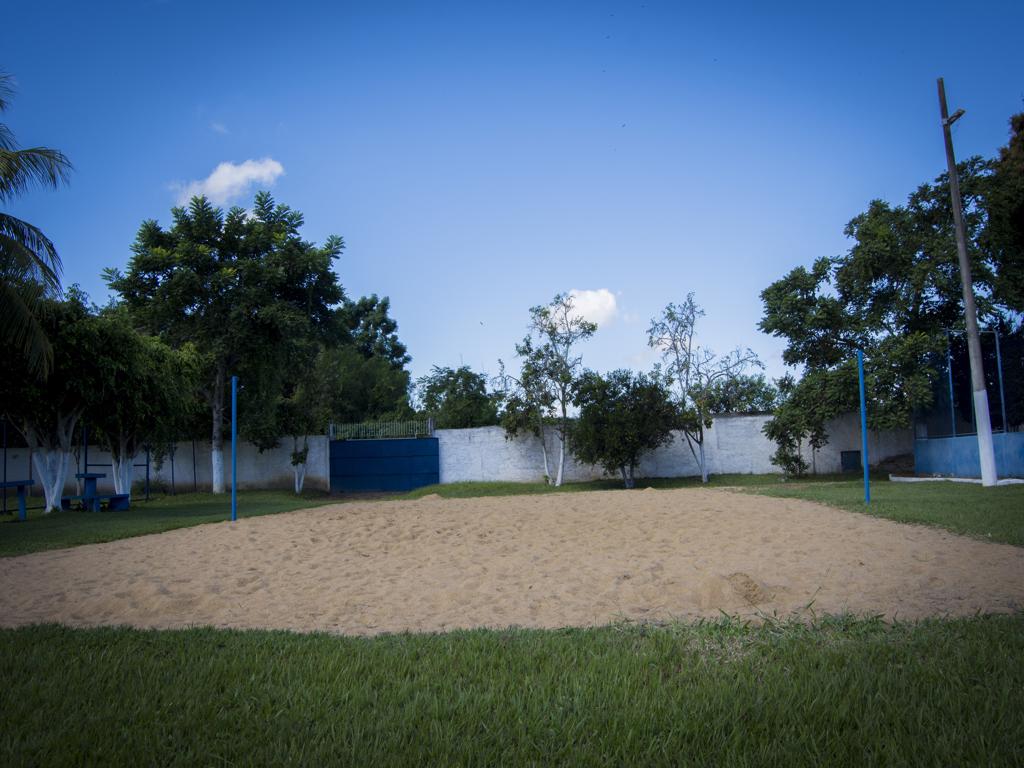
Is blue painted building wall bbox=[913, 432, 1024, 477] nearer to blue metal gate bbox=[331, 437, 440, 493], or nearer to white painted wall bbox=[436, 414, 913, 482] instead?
white painted wall bbox=[436, 414, 913, 482]

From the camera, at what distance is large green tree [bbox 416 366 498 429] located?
26.0m

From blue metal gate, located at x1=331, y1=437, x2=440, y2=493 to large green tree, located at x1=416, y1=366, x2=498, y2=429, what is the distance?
179 cm

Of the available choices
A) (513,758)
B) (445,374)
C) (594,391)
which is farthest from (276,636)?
(445,374)

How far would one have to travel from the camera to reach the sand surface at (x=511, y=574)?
4.80m

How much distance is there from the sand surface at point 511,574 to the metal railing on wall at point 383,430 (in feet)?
43.5

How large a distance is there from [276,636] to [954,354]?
19.3 m

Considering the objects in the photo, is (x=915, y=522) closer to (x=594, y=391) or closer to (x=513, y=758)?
(x=513, y=758)

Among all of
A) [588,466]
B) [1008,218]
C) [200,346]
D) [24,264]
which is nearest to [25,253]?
[24,264]

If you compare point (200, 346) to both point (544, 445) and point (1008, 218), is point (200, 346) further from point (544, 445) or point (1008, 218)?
point (1008, 218)

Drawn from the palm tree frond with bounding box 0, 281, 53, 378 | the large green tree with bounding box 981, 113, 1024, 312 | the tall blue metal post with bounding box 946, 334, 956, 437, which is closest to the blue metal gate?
the palm tree frond with bounding box 0, 281, 53, 378

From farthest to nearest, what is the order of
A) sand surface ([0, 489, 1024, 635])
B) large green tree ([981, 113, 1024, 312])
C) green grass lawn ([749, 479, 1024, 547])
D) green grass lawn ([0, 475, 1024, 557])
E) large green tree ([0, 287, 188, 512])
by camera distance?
large green tree ([981, 113, 1024, 312]) < large green tree ([0, 287, 188, 512]) < green grass lawn ([0, 475, 1024, 557]) < green grass lawn ([749, 479, 1024, 547]) < sand surface ([0, 489, 1024, 635])

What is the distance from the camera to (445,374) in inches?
1245

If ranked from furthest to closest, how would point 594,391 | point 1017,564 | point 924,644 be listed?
point 594,391 → point 1017,564 → point 924,644

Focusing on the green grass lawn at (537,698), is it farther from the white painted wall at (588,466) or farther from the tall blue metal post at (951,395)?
the white painted wall at (588,466)
